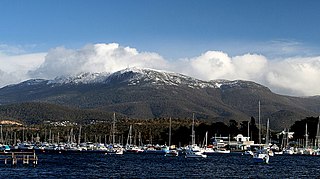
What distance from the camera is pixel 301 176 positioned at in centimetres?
8344

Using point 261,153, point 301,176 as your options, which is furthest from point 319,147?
point 301,176

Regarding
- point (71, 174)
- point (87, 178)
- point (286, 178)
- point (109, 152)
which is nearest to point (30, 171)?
point (71, 174)

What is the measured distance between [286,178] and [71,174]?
28.8 meters

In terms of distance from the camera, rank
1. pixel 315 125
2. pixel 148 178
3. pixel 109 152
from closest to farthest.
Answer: pixel 148 178 < pixel 109 152 < pixel 315 125

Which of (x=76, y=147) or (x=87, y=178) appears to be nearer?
(x=87, y=178)

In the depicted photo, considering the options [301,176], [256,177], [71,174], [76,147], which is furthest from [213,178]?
[76,147]

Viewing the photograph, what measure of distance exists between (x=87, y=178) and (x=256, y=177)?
22248 mm

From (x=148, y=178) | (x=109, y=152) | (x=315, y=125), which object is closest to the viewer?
(x=148, y=178)

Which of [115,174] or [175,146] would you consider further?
[175,146]

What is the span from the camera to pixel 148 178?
249 ft

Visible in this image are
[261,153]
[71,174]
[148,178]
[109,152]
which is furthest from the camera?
[109,152]

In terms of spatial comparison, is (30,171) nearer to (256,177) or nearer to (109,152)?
(256,177)

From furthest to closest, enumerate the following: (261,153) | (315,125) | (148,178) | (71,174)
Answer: (315,125)
(261,153)
(71,174)
(148,178)

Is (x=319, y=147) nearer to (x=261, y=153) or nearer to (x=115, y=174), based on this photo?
(x=261, y=153)
